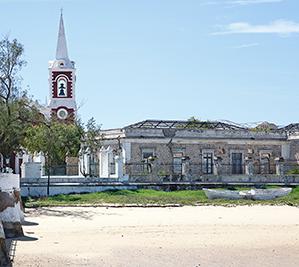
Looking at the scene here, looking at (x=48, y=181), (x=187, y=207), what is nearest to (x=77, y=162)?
(x=48, y=181)

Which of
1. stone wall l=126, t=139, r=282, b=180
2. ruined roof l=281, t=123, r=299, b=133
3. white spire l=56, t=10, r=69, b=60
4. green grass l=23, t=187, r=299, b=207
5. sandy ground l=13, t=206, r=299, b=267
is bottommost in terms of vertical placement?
sandy ground l=13, t=206, r=299, b=267

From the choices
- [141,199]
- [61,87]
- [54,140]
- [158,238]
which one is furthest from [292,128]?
[158,238]

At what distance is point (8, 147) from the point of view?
4138cm

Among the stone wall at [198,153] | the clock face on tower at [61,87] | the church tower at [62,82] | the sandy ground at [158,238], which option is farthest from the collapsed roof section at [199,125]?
the sandy ground at [158,238]

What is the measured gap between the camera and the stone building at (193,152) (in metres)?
54.0

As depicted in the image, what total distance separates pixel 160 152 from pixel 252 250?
113 ft

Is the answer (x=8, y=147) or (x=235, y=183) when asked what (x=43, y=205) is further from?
(x=235, y=183)

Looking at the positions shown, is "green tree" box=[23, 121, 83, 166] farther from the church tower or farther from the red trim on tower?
the red trim on tower

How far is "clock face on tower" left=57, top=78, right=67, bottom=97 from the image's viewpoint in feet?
240

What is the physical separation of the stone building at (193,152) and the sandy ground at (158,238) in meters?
16.8

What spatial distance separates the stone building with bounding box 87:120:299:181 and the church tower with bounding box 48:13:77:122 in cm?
1409

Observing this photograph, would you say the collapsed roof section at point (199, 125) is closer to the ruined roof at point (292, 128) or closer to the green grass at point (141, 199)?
the ruined roof at point (292, 128)

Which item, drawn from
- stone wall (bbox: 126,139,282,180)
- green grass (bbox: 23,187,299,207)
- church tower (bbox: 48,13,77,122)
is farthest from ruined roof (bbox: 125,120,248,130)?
green grass (bbox: 23,187,299,207)

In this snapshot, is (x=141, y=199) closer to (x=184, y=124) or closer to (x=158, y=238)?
(x=158, y=238)
